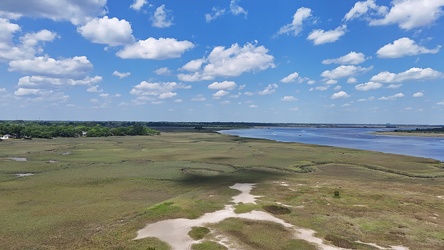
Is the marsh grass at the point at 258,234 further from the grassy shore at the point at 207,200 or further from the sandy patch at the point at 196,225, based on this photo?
the sandy patch at the point at 196,225

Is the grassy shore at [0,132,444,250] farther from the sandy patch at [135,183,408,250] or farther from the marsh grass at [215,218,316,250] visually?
the sandy patch at [135,183,408,250]

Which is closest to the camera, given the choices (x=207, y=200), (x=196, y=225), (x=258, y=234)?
(x=258, y=234)

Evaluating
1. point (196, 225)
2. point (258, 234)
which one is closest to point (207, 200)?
point (196, 225)

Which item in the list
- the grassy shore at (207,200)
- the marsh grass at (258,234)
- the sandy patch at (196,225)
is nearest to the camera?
the marsh grass at (258,234)

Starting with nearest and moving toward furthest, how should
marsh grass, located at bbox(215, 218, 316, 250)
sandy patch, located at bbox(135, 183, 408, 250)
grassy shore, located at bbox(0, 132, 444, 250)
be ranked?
marsh grass, located at bbox(215, 218, 316, 250), sandy patch, located at bbox(135, 183, 408, 250), grassy shore, located at bbox(0, 132, 444, 250)

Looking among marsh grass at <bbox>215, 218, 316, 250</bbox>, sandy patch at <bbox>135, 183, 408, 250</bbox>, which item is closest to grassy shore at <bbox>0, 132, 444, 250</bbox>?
marsh grass at <bbox>215, 218, 316, 250</bbox>

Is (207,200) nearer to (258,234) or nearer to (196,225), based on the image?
(196,225)

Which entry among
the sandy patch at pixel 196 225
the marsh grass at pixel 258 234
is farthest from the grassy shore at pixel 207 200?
the sandy patch at pixel 196 225

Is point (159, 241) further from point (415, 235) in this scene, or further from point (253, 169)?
point (253, 169)
